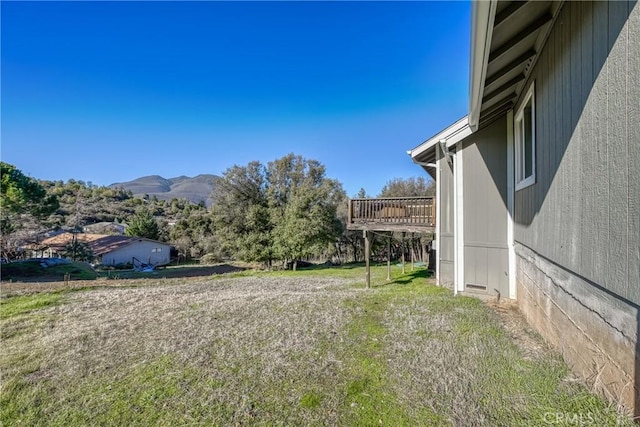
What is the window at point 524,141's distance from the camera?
4219 millimetres

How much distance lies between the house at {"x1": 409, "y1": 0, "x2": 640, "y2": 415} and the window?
0.10 ft

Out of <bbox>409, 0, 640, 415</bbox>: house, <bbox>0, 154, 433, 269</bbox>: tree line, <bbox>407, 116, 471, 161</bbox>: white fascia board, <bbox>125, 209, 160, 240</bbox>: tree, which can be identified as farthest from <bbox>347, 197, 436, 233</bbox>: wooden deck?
<bbox>125, 209, 160, 240</bbox>: tree

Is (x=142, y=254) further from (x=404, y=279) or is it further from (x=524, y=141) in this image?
(x=524, y=141)

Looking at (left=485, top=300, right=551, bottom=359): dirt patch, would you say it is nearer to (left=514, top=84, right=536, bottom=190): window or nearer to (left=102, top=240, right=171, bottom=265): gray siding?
(left=514, top=84, right=536, bottom=190): window

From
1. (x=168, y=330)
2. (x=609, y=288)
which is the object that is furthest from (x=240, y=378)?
(x=609, y=288)

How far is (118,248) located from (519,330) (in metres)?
31.3

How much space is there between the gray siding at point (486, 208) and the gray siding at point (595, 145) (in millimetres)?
2884

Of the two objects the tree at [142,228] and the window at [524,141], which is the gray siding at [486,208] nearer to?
the window at [524,141]

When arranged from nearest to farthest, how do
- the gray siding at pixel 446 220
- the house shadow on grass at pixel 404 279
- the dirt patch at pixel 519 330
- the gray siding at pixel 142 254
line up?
the dirt patch at pixel 519 330
the gray siding at pixel 446 220
the house shadow on grass at pixel 404 279
the gray siding at pixel 142 254

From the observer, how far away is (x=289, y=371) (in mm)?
2961

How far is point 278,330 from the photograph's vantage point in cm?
425

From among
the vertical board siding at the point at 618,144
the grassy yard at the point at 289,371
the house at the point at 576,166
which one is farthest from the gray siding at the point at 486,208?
the vertical board siding at the point at 618,144

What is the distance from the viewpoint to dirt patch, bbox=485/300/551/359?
2.99 metres

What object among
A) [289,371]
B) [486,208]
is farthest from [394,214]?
[289,371]
